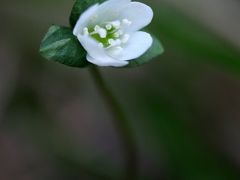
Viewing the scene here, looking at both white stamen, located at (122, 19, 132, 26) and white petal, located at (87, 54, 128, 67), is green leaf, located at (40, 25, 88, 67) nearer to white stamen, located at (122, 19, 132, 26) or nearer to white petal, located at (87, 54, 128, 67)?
white petal, located at (87, 54, 128, 67)

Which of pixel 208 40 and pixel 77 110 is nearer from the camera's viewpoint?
pixel 208 40

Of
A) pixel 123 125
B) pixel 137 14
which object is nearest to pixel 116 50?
pixel 137 14

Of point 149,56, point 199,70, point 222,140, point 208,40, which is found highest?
point 149,56

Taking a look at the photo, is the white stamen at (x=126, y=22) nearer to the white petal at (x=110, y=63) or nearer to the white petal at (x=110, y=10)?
the white petal at (x=110, y=10)

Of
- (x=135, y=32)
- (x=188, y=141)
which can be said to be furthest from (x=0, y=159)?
(x=135, y=32)

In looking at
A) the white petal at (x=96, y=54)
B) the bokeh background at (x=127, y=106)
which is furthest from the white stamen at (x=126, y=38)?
the bokeh background at (x=127, y=106)

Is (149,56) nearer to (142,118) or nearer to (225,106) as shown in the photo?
(142,118)
